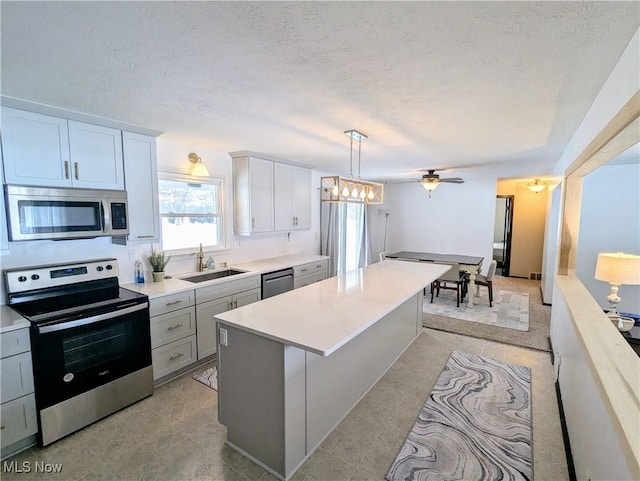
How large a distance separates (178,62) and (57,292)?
2.15 m

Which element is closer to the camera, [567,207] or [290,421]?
[290,421]

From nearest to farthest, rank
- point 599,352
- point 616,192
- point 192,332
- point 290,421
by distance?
point 599,352
point 290,421
point 192,332
point 616,192

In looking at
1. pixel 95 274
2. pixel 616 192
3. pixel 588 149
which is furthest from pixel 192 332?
pixel 616 192

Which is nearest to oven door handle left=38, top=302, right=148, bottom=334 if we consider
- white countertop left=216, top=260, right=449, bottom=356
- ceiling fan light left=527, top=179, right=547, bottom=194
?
white countertop left=216, top=260, right=449, bottom=356

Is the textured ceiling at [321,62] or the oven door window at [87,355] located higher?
the textured ceiling at [321,62]

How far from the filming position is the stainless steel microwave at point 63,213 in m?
2.15

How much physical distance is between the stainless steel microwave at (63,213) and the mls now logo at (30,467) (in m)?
1.45

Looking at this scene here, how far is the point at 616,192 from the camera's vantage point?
4.46 metres

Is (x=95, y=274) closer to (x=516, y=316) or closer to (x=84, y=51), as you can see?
Result: (x=84, y=51)

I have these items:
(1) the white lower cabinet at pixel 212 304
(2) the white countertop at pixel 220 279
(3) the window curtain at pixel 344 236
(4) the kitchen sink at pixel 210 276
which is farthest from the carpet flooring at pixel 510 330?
(4) the kitchen sink at pixel 210 276

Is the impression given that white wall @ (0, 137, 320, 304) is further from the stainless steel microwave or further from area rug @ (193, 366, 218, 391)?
area rug @ (193, 366, 218, 391)

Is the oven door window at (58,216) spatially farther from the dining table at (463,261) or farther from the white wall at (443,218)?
the white wall at (443,218)

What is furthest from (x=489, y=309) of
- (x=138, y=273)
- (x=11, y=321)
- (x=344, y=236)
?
(x=11, y=321)

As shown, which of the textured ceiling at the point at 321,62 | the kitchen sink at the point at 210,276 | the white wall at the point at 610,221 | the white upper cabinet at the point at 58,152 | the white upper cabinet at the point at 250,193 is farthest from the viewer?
the white wall at the point at 610,221
